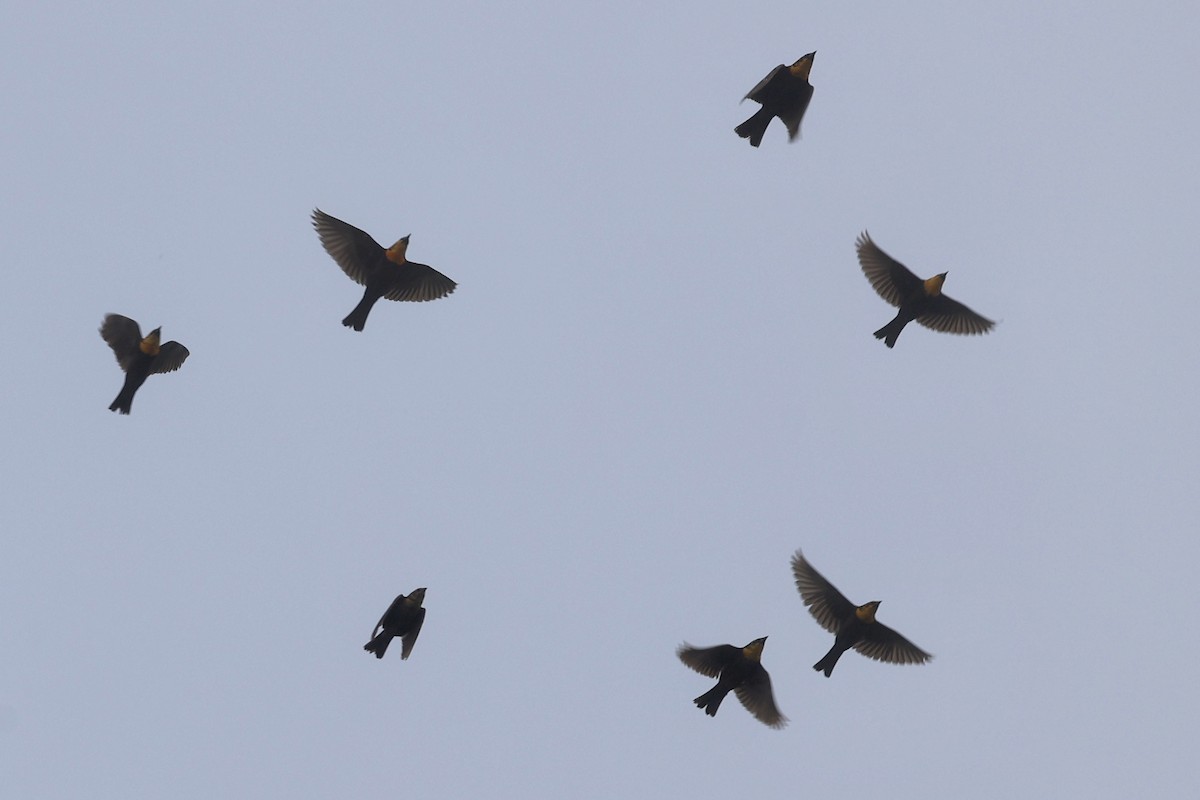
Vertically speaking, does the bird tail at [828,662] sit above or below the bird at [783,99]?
below

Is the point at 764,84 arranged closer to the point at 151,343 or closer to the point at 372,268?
the point at 372,268

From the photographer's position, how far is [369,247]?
56.0ft

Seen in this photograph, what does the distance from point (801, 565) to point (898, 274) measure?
3.95 meters

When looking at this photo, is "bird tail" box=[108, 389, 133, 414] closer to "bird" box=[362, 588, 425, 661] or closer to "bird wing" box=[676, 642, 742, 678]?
"bird" box=[362, 588, 425, 661]

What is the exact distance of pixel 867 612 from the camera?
54.5 ft

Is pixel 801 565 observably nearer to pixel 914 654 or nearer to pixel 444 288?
pixel 914 654

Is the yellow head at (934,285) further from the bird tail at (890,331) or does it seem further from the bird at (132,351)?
the bird at (132,351)

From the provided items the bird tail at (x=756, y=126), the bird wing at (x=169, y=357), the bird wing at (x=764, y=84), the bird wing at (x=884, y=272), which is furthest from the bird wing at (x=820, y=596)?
the bird wing at (x=169, y=357)

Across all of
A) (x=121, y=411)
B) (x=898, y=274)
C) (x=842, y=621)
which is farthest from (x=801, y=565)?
(x=121, y=411)

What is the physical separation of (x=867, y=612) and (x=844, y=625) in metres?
0.38

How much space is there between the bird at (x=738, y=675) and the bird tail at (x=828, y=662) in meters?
0.72

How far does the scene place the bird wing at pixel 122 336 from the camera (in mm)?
16438

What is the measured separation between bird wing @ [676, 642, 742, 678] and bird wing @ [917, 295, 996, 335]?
5253mm

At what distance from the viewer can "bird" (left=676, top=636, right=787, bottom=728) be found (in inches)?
631
